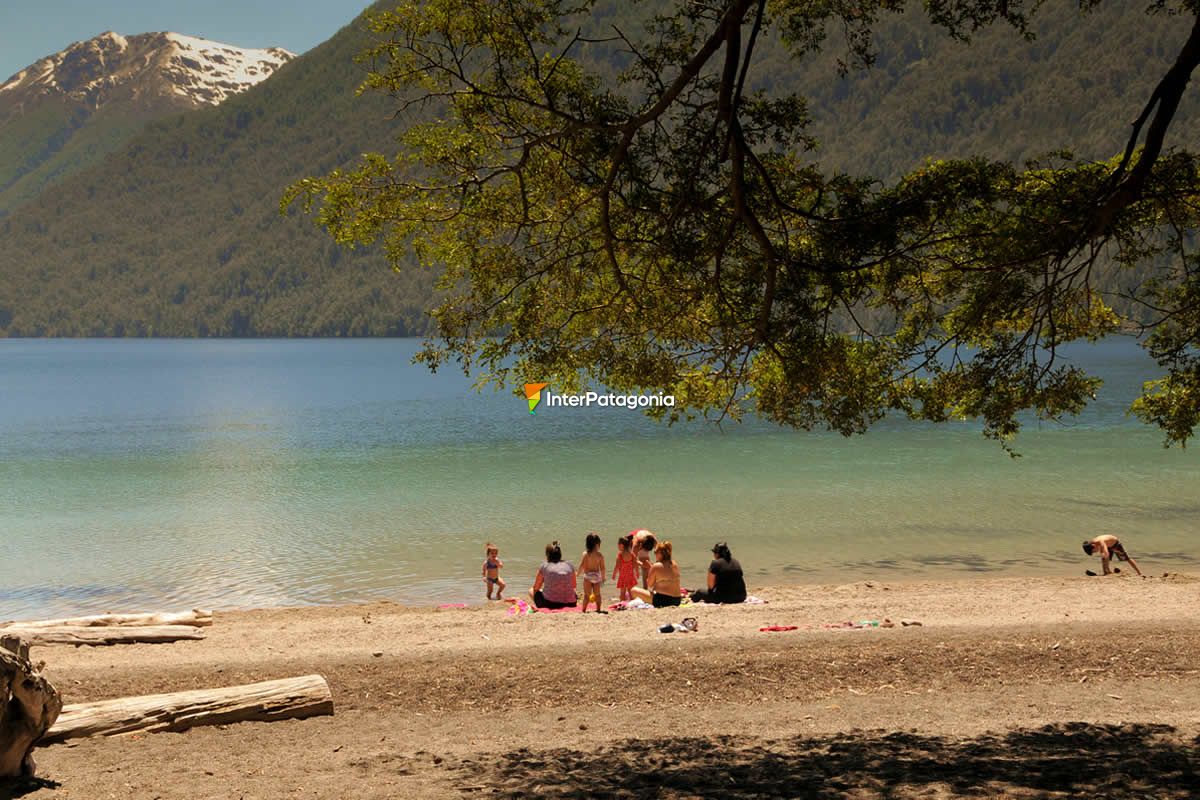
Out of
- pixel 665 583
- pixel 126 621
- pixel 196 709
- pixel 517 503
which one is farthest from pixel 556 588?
pixel 517 503

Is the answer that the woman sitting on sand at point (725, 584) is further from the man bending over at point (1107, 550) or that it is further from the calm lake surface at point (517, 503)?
the man bending over at point (1107, 550)

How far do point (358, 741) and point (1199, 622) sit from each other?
9.29 metres

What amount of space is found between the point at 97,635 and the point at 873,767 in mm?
9430

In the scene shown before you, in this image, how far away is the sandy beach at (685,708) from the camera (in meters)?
6.99

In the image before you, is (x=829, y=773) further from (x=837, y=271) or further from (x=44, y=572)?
(x=44, y=572)

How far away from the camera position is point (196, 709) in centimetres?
867

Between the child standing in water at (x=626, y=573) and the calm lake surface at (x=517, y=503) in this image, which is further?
the calm lake surface at (x=517, y=503)

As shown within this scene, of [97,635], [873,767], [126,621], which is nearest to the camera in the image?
[873,767]

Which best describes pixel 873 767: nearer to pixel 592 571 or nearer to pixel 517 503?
pixel 592 571

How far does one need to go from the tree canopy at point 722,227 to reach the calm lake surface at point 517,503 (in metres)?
11.0

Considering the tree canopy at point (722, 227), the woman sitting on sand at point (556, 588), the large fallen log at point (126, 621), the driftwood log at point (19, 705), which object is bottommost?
the large fallen log at point (126, 621)

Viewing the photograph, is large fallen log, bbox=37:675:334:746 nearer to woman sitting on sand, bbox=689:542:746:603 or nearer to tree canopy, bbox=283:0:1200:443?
tree canopy, bbox=283:0:1200:443

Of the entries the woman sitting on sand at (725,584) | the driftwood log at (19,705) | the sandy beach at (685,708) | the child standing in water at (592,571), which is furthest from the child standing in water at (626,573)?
the driftwood log at (19,705)

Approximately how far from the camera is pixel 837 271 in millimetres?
8008
